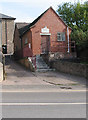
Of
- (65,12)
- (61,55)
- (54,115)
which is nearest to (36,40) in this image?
(61,55)

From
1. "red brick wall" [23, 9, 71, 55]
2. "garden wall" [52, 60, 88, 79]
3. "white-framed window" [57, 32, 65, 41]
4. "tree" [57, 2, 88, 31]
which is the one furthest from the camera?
"tree" [57, 2, 88, 31]

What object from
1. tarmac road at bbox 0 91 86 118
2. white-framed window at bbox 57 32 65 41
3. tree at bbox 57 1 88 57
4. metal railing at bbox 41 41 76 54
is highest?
tree at bbox 57 1 88 57

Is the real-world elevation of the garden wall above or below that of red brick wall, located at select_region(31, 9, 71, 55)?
below

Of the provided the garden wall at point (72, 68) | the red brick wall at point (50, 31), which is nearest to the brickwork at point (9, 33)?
the red brick wall at point (50, 31)

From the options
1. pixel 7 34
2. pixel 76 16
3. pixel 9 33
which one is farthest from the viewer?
pixel 9 33

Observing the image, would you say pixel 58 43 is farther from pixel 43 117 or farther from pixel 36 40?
pixel 43 117

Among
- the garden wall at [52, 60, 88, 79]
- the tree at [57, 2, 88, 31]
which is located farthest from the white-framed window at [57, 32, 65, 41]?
the garden wall at [52, 60, 88, 79]

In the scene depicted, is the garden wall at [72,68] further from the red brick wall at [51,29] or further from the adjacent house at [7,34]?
the adjacent house at [7,34]

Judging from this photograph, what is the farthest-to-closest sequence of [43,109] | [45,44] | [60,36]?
1. [60,36]
2. [45,44]
3. [43,109]

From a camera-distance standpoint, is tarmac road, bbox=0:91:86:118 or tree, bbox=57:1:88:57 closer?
tarmac road, bbox=0:91:86:118

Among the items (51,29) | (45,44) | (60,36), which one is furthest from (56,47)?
(51,29)

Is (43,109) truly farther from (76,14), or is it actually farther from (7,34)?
(7,34)

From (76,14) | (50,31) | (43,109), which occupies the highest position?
(76,14)

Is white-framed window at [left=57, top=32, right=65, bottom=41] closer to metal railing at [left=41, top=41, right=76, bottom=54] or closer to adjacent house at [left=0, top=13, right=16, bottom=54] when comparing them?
metal railing at [left=41, top=41, right=76, bottom=54]
